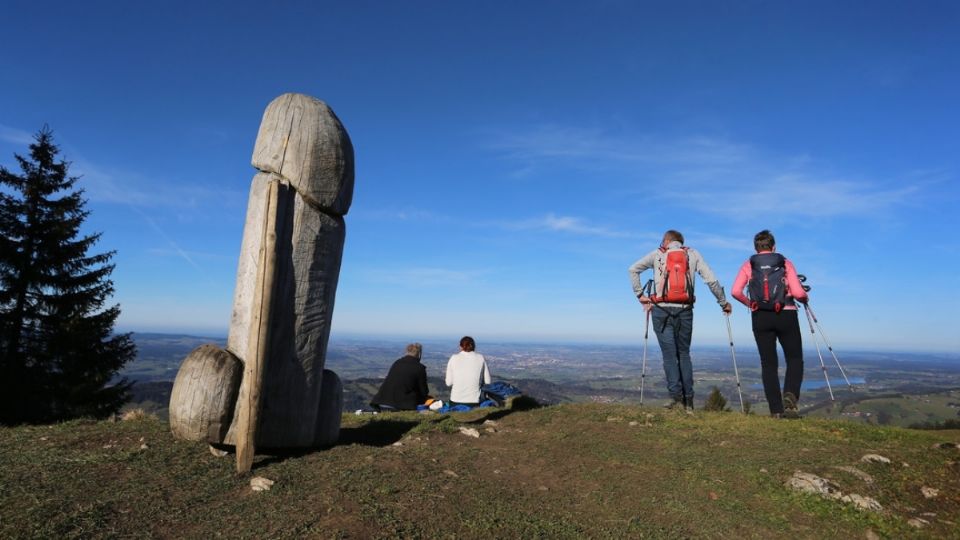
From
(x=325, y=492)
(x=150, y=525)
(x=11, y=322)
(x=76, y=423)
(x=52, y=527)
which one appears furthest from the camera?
(x=11, y=322)

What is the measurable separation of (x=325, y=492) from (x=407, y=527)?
3.08ft

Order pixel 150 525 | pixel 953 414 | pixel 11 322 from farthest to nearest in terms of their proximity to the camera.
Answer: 1. pixel 953 414
2. pixel 11 322
3. pixel 150 525

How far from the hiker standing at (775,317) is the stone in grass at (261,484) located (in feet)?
26.2

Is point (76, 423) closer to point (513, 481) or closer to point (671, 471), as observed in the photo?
point (513, 481)

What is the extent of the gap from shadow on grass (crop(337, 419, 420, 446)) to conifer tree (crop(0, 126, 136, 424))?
14204mm

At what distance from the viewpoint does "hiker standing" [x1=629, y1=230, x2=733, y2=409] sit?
32.1 ft

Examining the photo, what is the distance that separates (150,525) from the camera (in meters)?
3.58

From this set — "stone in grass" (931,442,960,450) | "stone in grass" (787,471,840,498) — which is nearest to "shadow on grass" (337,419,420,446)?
"stone in grass" (787,471,840,498)

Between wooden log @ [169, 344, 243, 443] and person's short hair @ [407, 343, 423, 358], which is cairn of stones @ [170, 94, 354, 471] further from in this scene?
person's short hair @ [407, 343, 423, 358]

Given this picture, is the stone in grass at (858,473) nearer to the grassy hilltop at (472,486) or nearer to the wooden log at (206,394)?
the grassy hilltop at (472,486)

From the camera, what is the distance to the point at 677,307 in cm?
984

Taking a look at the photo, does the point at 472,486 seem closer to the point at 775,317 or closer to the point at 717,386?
the point at 775,317

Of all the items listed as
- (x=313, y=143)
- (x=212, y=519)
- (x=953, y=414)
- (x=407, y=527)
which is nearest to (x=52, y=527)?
(x=212, y=519)

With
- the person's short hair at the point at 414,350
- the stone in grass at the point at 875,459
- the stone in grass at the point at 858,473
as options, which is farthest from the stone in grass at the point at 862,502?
the person's short hair at the point at 414,350
